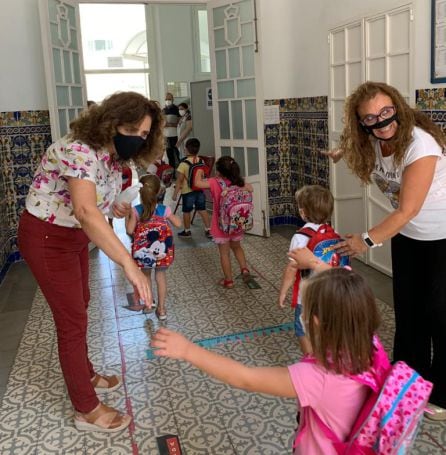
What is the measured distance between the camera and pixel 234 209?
157 inches

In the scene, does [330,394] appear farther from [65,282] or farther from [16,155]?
[16,155]

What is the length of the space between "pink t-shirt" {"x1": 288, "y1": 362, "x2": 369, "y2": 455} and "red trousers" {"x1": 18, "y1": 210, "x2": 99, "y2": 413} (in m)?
1.29

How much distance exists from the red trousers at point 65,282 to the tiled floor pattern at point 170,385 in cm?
29

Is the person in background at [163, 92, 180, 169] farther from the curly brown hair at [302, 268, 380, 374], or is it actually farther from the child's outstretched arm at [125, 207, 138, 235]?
the curly brown hair at [302, 268, 380, 374]

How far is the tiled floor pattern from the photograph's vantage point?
7.74 ft

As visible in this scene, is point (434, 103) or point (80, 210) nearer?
point (80, 210)

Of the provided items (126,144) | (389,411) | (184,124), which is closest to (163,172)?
(184,124)

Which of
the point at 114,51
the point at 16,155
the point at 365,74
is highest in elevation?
A: the point at 114,51

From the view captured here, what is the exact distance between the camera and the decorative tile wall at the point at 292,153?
5422 mm

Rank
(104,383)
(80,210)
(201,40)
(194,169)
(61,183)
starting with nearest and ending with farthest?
(80,210)
(61,183)
(104,383)
(194,169)
(201,40)

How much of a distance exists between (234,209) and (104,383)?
1.69 meters

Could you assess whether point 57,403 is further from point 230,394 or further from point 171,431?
point 230,394

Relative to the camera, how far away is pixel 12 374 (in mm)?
3064

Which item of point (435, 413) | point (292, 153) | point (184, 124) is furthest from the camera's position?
point (184, 124)
